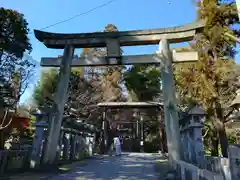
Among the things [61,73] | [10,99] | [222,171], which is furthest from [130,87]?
[222,171]

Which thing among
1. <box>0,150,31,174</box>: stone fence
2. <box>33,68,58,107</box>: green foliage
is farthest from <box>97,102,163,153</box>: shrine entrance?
<box>0,150,31,174</box>: stone fence

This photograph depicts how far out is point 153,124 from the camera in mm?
22156

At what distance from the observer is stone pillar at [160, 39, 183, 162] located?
6.12 metres

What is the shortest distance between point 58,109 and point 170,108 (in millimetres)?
3838

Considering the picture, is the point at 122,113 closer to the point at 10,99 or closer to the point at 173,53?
the point at 10,99

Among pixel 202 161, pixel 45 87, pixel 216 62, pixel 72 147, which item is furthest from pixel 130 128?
pixel 202 161

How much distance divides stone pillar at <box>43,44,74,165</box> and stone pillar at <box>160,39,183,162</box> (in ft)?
11.6

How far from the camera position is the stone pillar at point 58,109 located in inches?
259

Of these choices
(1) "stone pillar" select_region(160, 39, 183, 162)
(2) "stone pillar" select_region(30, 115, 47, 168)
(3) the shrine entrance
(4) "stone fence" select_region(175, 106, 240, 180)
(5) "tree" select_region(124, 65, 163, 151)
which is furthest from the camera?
(5) "tree" select_region(124, 65, 163, 151)

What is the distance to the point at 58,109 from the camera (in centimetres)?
700

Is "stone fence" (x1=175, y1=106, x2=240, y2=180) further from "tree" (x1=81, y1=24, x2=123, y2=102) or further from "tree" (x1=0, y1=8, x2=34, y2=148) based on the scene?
"tree" (x1=81, y1=24, x2=123, y2=102)

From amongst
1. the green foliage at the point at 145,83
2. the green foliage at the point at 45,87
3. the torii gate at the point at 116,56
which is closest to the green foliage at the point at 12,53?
the torii gate at the point at 116,56

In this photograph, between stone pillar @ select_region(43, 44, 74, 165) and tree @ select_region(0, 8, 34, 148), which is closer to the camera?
stone pillar @ select_region(43, 44, 74, 165)

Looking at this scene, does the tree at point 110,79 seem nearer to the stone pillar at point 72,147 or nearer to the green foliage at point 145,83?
the green foliage at point 145,83
